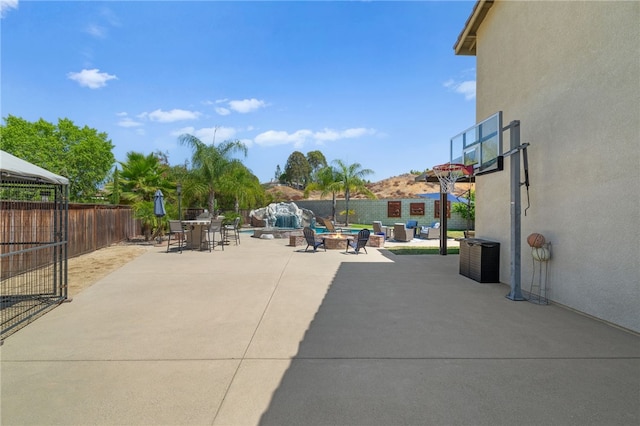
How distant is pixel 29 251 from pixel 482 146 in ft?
28.6

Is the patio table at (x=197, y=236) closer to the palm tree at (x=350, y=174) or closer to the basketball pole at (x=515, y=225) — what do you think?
the basketball pole at (x=515, y=225)

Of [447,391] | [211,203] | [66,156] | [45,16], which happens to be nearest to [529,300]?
[447,391]

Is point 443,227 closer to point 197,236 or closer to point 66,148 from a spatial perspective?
point 197,236

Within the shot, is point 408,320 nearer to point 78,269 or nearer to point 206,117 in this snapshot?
point 78,269

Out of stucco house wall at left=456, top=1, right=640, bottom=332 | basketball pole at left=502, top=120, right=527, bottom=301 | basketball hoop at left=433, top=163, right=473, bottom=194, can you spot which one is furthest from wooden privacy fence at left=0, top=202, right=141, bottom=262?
stucco house wall at left=456, top=1, right=640, bottom=332

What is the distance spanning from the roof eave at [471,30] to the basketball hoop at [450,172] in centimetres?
329

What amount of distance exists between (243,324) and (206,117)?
74.1ft

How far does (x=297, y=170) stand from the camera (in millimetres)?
63156

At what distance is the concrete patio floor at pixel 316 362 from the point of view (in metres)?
2.28

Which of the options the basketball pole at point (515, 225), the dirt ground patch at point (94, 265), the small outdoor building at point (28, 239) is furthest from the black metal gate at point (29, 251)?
the basketball pole at point (515, 225)

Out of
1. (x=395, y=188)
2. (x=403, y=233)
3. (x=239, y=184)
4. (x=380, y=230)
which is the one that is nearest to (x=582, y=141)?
(x=403, y=233)

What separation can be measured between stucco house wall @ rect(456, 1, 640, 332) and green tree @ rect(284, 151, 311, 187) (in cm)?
5725

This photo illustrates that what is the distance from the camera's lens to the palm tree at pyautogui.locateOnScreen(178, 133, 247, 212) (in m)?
19.6

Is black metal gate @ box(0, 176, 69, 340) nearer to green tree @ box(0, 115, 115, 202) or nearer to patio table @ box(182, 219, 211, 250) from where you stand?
patio table @ box(182, 219, 211, 250)
